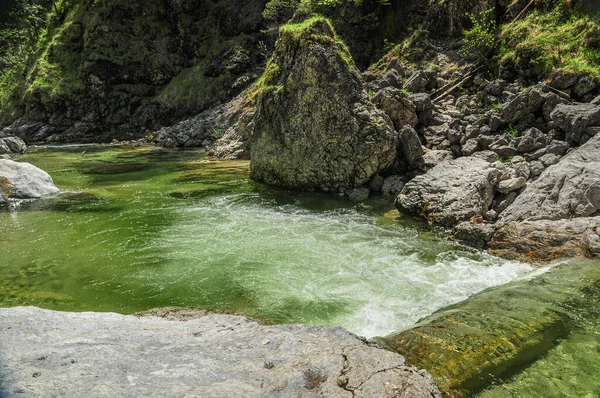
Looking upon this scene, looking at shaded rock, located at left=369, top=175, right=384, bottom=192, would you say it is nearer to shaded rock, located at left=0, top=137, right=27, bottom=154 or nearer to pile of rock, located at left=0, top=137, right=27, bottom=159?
pile of rock, located at left=0, top=137, right=27, bottom=159

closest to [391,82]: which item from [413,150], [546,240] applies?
[413,150]

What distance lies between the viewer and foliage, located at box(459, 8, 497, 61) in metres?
15.9

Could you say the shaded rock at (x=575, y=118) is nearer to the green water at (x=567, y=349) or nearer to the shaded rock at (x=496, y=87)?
the shaded rock at (x=496, y=87)

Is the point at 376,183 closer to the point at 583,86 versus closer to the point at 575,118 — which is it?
the point at 575,118

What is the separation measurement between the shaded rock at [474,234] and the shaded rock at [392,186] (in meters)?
3.59

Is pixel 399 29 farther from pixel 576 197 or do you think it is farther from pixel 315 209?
pixel 576 197

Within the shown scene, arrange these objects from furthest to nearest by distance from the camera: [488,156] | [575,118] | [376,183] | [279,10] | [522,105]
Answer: [279,10], [376,183], [522,105], [488,156], [575,118]

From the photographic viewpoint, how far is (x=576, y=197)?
307 inches

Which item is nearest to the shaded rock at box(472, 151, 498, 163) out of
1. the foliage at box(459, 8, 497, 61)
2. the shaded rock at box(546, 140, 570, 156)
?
the shaded rock at box(546, 140, 570, 156)

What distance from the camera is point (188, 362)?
10.6 ft

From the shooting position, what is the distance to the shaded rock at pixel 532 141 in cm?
1062

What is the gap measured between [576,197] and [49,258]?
11.3 m

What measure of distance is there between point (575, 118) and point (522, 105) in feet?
6.28

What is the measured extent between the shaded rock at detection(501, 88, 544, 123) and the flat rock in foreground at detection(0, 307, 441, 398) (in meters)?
10.9
